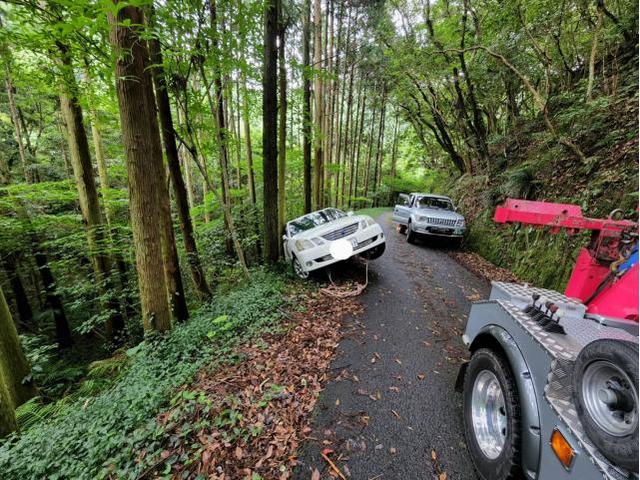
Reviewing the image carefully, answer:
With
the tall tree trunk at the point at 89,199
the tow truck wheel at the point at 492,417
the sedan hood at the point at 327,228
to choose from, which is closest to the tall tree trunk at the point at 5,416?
the tall tree trunk at the point at 89,199

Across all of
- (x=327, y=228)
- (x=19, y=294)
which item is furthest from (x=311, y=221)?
(x=19, y=294)

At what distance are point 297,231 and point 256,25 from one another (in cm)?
481

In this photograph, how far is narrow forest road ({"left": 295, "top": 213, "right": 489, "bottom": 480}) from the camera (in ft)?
7.72

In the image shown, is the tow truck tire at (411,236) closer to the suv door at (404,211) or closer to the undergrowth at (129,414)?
the suv door at (404,211)

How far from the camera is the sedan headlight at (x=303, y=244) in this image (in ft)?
19.4

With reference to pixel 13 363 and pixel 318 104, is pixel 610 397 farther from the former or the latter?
pixel 318 104

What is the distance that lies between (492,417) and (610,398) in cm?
137

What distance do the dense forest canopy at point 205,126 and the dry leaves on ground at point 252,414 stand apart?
83cm

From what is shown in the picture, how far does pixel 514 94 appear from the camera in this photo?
34.1 ft

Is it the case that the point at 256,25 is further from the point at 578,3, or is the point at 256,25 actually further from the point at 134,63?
the point at 578,3

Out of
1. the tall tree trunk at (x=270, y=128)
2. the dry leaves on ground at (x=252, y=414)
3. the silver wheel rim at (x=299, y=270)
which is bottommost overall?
the dry leaves on ground at (x=252, y=414)

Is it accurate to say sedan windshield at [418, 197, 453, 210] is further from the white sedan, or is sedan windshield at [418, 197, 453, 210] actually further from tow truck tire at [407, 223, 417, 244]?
the white sedan

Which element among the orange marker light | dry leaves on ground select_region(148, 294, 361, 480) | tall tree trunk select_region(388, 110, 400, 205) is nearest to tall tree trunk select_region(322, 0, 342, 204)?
dry leaves on ground select_region(148, 294, 361, 480)

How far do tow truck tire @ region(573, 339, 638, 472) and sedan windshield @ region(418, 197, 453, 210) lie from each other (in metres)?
8.75
